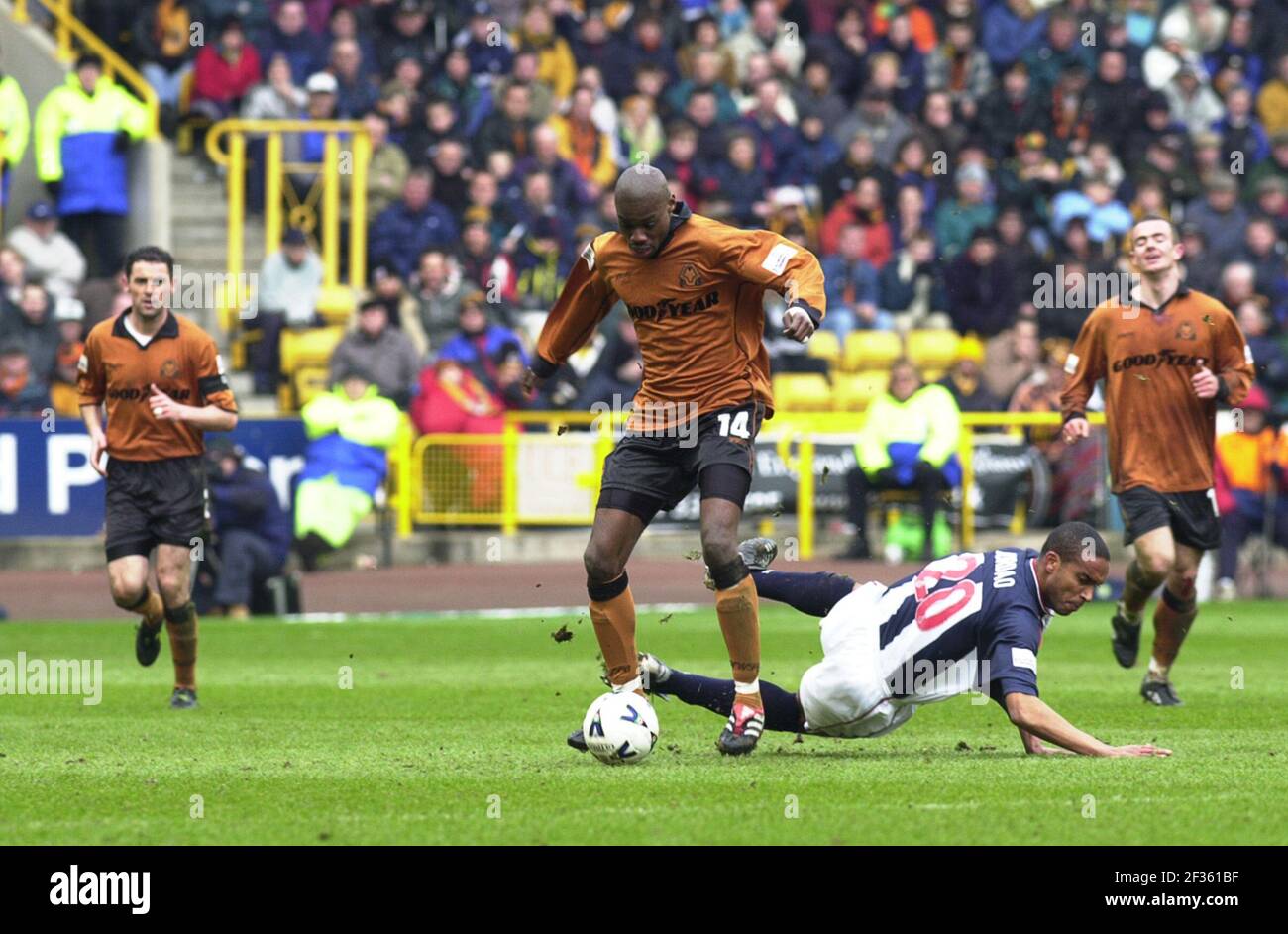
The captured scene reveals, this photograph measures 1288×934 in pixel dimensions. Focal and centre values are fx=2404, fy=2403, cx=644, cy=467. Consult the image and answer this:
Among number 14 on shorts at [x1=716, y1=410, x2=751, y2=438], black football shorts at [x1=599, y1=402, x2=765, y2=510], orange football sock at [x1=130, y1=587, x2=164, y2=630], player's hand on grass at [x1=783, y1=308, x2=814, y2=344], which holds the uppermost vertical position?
player's hand on grass at [x1=783, y1=308, x2=814, y2=344]

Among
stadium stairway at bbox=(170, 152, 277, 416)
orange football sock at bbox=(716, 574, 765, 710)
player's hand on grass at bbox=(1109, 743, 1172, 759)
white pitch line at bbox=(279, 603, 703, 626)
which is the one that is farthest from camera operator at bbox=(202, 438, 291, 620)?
player's hand on grass at bbox=(1109, 743, 1172, 759)

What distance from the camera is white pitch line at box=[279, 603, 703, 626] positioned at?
2045 cm

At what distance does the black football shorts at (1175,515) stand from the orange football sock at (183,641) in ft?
17.0

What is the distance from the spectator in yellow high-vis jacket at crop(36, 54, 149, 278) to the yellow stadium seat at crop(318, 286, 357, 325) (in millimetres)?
2202

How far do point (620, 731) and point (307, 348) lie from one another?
51.6ft

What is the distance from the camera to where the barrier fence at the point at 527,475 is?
2373 centimetres

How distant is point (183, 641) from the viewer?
13.3m

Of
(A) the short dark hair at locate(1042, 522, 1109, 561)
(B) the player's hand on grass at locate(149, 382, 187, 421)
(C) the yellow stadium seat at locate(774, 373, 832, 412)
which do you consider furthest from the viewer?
(C) the yellow stadium seat at locate(774, 373, 832, 412)

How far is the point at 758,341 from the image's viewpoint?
10961mm

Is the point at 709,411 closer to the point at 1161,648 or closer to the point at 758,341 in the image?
the point at 758,341

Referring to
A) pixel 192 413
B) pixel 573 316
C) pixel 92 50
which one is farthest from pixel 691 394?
pixel 92 50

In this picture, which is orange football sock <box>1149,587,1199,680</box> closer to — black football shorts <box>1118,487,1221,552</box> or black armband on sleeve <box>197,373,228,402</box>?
black football shorts <box>1118,487,1221,552</box>

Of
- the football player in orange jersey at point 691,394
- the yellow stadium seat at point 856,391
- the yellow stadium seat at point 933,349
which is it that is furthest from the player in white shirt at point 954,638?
the yellow stadium seat at point 933,349

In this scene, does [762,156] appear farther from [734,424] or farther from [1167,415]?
[734,424]
